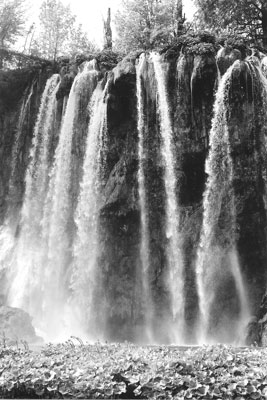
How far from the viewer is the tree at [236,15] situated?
3397 centimetres

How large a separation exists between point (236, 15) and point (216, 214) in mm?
19707

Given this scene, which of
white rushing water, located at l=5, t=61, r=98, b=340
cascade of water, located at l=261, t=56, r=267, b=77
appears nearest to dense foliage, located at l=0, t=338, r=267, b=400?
white rushing water, located at l=5, t=61, r=98, b=340

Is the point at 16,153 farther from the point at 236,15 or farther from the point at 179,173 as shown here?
the point at 236,15

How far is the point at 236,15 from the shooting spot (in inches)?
1359

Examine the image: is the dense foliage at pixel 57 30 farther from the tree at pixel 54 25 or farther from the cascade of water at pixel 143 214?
the cascade of water at pixel 143 214

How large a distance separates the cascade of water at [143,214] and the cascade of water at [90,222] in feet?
6.19

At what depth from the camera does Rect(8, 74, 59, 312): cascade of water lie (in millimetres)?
24281

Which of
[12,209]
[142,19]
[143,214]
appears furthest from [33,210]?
[142,19]

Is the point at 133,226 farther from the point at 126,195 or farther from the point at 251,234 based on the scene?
the point at 251,234

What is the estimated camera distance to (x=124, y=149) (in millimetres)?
24609

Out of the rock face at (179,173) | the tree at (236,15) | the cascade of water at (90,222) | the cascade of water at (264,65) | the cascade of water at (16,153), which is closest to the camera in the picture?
the rock face at (179,173)

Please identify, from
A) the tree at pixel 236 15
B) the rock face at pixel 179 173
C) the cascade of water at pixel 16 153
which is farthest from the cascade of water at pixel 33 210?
the tree at pixel 236 15

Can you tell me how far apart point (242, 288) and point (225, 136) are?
295 inches

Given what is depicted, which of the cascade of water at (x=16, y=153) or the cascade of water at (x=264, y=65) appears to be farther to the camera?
the cascade of water at (x=16, y=153)
